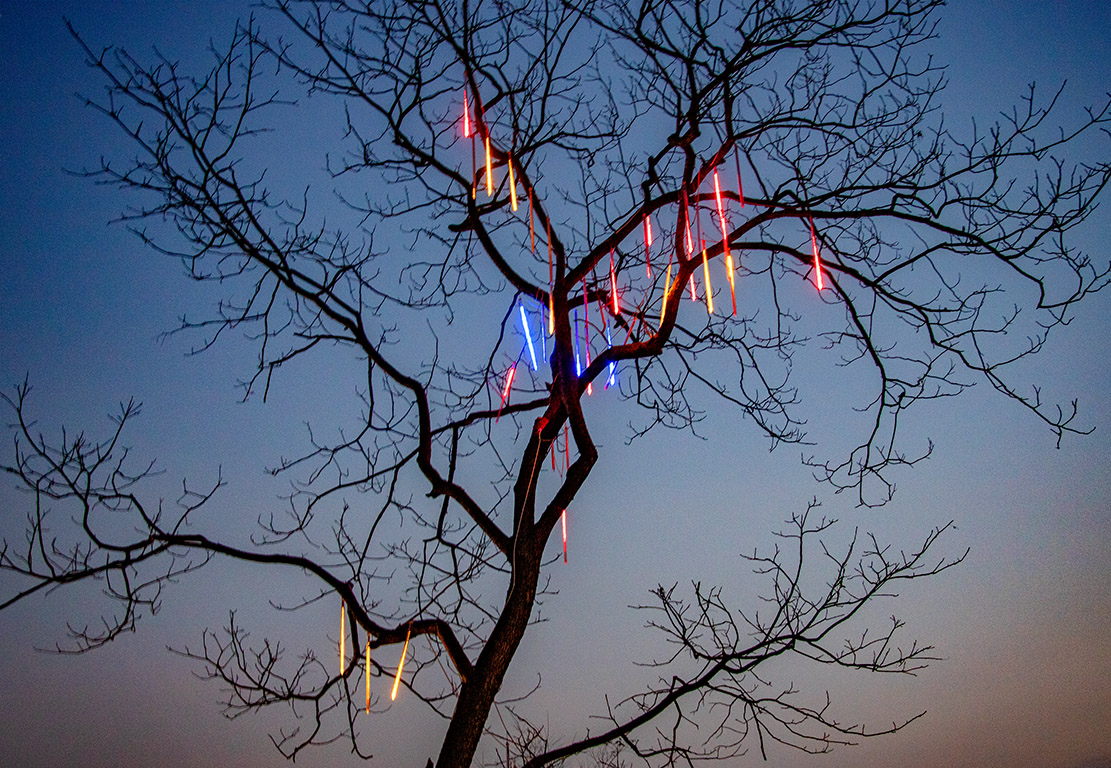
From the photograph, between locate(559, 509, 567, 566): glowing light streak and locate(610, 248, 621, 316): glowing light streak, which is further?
locate(610, 248, 621, 316): glowing light streak

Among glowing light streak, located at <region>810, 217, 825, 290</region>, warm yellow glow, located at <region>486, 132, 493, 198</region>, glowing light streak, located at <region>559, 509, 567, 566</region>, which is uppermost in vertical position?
warm yellow glow, located at <region>486, 132, 493, 198</region>

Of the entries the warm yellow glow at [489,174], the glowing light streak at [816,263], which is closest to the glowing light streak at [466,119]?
the warm yellow glow at [489,174]

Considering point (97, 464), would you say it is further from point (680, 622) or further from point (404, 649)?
Answer: point (680, 622)

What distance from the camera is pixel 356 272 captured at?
3.54 m

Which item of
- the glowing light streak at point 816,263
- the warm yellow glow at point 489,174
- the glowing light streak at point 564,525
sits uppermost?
the warm yellow glow at point 489,174

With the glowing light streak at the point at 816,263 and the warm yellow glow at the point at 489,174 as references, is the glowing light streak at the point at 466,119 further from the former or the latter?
the glowing light streak at the point at 816,263

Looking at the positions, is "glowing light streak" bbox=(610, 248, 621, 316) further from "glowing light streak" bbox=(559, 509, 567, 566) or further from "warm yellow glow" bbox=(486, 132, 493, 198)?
"glowing light streak" bbox=(559, 509, 567, 566)

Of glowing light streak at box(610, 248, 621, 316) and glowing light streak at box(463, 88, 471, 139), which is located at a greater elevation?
glowing light streak at box(463, 88, 471, 139)

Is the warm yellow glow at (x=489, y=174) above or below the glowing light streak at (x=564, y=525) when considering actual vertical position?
above

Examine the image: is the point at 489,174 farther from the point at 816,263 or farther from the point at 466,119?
the point at 816,263

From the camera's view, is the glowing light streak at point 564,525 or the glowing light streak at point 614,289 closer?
the glowing light streak at point 564,525

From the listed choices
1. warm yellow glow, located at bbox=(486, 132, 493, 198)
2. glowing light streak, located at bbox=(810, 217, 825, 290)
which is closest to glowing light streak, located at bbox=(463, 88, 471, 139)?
warm yellow glow, located at bbox=(486, 132, 493, 198)

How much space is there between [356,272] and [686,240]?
59.3 inches

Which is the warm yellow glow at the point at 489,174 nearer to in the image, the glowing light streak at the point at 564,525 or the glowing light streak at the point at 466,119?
the glowing light streak at the point at 466,119
